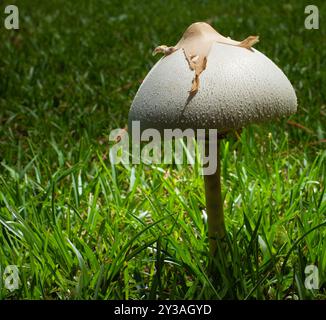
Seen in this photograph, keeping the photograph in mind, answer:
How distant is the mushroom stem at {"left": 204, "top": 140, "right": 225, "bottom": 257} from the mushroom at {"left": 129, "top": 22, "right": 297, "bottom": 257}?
0.14 m

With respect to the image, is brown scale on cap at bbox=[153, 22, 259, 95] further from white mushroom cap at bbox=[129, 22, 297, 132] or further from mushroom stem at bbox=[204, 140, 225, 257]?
mushroom stem at bbox=[204, 140, 225, 257]

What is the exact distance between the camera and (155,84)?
148 cm

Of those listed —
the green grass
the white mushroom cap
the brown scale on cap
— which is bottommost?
the green grass

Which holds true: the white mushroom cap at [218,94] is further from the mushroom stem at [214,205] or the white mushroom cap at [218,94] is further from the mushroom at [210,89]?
the mushroom stem at [214,205]

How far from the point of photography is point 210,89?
1400 mm

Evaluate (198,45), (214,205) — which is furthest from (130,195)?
(198,45)

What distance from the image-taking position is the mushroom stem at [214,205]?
1.62 meters

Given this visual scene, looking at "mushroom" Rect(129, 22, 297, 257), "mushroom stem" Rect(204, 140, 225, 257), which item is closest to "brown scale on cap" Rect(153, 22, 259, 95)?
"mushroom" Rect(129, 22, 297, 257)

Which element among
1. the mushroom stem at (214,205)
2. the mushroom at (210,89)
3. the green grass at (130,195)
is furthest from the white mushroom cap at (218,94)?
the green grass at (130,195)

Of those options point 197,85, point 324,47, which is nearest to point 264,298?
point 197,85

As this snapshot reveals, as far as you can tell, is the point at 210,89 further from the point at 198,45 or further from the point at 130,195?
the point at 130,195

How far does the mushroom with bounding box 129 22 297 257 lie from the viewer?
54.8 inches

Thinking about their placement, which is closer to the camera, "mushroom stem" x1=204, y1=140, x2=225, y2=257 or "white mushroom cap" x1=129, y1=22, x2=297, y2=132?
"white mushroom cap" x1=129, y1=22, x2=297, y2=132

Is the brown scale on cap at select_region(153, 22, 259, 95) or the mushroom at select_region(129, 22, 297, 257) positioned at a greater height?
the brown scale on cap at select_region(153, 22, 259, 95)
